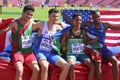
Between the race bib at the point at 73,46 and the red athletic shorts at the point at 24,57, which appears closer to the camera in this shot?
the red athletic shorts at the point at 24,57

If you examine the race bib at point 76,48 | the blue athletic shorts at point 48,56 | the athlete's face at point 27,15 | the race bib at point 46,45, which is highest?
the athlete's face at point 27,15

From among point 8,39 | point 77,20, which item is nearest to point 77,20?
point 77,20

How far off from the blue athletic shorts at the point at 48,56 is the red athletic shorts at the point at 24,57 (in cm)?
10

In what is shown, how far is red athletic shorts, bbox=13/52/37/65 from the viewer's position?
554 cm

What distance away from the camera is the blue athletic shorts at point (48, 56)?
564 centimetres

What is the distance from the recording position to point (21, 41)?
5695mm

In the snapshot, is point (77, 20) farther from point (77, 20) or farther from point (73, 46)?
point (73, 46)

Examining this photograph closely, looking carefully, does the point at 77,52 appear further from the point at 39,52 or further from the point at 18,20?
the point at 18,20

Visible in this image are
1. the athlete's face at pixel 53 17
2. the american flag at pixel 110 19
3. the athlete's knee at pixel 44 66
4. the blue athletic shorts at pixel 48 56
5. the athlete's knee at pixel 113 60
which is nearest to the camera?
the athlete's knee at pixel 44 66

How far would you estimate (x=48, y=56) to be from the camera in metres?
5.73

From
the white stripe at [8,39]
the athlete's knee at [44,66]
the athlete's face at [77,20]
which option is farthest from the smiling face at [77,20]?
the white stripe at [8,39]

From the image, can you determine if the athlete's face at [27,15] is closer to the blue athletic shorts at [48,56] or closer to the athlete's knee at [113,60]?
the blue athletic shorts at [48,56]

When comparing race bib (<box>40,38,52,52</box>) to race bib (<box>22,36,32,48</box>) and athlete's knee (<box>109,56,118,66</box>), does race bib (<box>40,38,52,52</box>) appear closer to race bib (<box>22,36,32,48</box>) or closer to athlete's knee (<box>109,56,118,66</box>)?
race bib (<box>22,36,32,48</box>)

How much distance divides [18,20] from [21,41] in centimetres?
36
